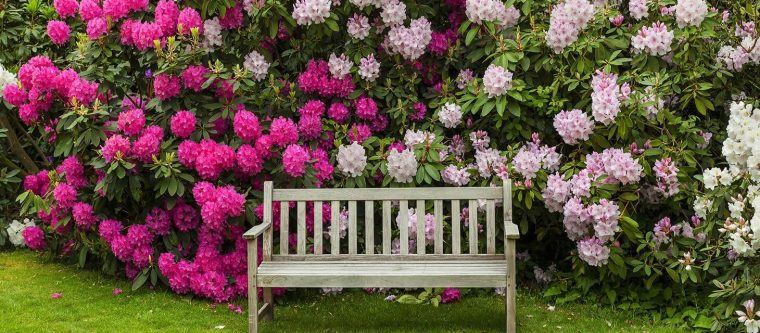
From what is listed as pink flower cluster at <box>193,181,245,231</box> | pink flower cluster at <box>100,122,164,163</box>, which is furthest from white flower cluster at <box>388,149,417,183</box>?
pink flower cluster at <box>100,122,164,163</box>

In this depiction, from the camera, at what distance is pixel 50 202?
6105mm

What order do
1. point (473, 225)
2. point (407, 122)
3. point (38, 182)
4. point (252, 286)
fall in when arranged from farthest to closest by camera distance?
point (38, 182), point (407, 122), point (473, 225), point (252, 286)

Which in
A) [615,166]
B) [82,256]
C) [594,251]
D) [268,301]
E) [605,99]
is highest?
[605,99]

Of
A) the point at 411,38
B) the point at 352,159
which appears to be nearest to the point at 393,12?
the point at 411,38

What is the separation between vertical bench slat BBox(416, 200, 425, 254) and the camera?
16.9 ft

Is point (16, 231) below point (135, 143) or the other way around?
below

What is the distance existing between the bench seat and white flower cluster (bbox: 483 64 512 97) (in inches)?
44.1

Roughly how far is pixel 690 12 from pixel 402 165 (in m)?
1.86

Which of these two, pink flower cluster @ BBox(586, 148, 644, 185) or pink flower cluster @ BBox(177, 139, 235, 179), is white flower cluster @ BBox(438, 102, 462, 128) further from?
pink flower cluster @ BBox(177, 139, 235, 179)

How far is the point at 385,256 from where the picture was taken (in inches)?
204

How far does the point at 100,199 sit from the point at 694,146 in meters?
3.65

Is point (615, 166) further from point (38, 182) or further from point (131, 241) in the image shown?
point (38, 182)

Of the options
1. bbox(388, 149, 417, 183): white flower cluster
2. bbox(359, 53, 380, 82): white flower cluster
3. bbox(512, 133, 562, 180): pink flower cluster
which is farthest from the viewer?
bbox(359, 53, 380, 82): white flower cluster

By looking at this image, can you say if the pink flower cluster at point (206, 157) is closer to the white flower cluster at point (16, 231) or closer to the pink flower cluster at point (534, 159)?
the pink flower cluster at point (534, 159)
